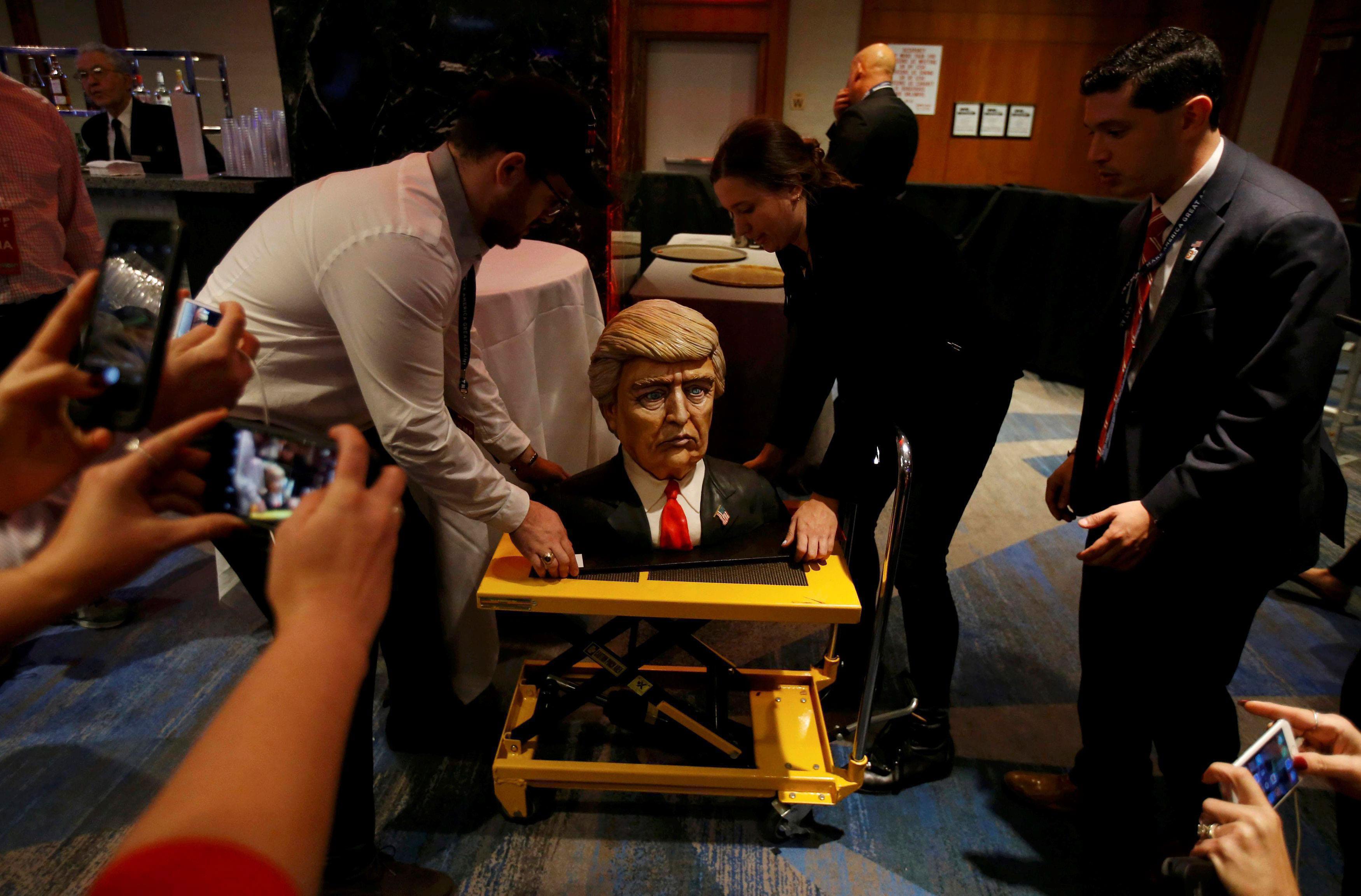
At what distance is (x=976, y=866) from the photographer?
2078mm

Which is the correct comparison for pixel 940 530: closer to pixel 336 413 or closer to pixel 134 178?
pixel 336 413

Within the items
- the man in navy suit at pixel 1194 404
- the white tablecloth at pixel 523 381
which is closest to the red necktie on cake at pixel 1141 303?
the man in navy suit at pixel 1194 404

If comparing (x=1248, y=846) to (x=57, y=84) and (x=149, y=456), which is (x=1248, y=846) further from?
(x=57, y=84)

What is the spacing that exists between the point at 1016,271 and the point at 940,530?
442 cm

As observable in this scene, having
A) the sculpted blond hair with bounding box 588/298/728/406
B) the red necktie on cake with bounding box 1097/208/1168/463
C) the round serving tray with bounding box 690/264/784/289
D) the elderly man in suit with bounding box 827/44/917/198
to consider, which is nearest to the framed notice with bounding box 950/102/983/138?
the elderly man in suit with bounding box 827/44/917/198

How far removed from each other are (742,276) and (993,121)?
5616mm

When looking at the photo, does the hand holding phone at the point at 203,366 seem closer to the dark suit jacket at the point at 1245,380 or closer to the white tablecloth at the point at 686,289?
the dark suit jacket at the point at 1245,380

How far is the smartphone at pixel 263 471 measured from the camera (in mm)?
665

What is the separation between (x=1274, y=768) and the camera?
116cm

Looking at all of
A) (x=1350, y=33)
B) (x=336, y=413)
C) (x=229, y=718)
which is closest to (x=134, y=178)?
Answer: (x=336, y=413)

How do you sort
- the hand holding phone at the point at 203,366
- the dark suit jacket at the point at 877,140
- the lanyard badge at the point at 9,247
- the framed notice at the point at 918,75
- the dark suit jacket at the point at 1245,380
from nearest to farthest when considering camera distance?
the hand holding phone at the point at 203,366 → the dark suit jacket at the point at 1245,380 → the lanyard badge at the point at 9,247 → the dark suit jacket at the point at 877,140 → the framed notice at the point at 918,75

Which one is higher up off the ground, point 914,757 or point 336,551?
→ point 336,551

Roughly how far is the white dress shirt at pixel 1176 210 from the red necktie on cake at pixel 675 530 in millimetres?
1159

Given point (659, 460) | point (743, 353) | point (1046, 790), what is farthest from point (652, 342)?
point (1046, 790)
